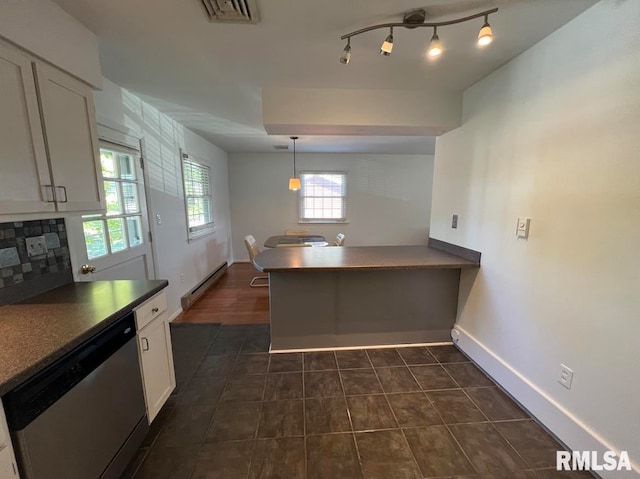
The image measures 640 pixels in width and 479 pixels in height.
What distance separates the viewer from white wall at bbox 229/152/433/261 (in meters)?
5.75

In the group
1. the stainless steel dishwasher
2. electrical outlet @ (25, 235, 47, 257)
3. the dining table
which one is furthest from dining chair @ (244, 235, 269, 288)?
the stainless steel dishwasher

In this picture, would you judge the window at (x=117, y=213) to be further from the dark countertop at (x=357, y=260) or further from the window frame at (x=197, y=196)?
the dark countertop at (x=357, y=260)

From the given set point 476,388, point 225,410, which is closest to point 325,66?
point 225,410

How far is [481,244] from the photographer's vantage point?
214 centimetres

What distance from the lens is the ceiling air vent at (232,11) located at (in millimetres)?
1255

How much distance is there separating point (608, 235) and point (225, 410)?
2.39 metres

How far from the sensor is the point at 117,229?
7.41ft

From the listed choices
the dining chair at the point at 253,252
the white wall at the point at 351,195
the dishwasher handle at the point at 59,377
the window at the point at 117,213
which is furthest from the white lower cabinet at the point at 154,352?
the white wall at the point at 351,195

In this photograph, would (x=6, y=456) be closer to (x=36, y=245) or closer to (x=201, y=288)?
(x=36, y=245)

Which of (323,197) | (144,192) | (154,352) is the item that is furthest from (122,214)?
(323,197)

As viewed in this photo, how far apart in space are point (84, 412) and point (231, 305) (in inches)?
97.5

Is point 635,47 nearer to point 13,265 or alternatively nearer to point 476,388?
point 476,388

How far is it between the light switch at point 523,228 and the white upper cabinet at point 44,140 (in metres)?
2.70

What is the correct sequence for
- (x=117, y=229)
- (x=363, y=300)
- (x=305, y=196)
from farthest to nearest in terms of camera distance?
(x=305, y=196), (x=363, y=300), (x=117, y=229)
